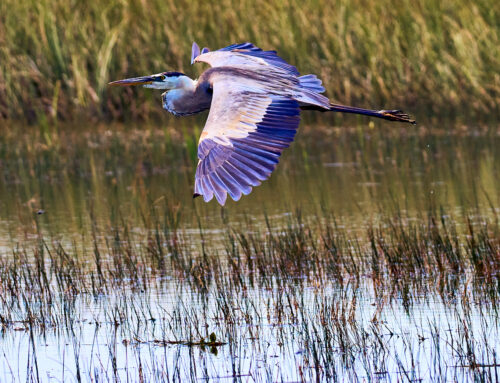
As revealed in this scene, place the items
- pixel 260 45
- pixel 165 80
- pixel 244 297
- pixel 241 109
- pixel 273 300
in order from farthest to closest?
pixel 260 45, pixel 165 80, pixel 244 297, pixel 273 300, pixel 241 109

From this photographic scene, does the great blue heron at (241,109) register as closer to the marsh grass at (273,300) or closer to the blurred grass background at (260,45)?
the marsh grass at (273,300)

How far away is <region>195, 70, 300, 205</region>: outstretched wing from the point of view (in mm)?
5203

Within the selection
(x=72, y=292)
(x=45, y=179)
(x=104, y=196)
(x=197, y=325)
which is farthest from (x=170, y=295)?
(x=45, y=179)

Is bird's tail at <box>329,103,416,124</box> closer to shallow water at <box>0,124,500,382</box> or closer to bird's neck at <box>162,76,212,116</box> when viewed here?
bird's neck at <box>162,76,212,116</box>

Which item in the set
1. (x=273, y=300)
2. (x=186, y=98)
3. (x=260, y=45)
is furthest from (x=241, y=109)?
(x=260, y=45)

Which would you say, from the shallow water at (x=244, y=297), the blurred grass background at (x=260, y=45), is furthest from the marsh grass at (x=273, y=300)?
the blurred grass background at (x=260, y=45)

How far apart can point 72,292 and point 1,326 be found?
81 centimetres

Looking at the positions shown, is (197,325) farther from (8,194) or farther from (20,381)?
(8,194)

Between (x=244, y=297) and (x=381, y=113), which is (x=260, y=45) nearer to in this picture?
(x=381, y=113)

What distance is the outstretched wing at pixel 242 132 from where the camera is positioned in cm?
520

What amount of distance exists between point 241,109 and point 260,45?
370 inches

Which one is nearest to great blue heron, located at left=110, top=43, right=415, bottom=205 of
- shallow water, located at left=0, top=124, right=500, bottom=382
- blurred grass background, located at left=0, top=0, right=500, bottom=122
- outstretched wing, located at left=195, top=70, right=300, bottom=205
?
outstretched wing, located at left=195, top=70, right=300, bottom=205

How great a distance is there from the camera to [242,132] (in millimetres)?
5648

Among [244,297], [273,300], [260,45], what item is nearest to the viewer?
[273,300]
